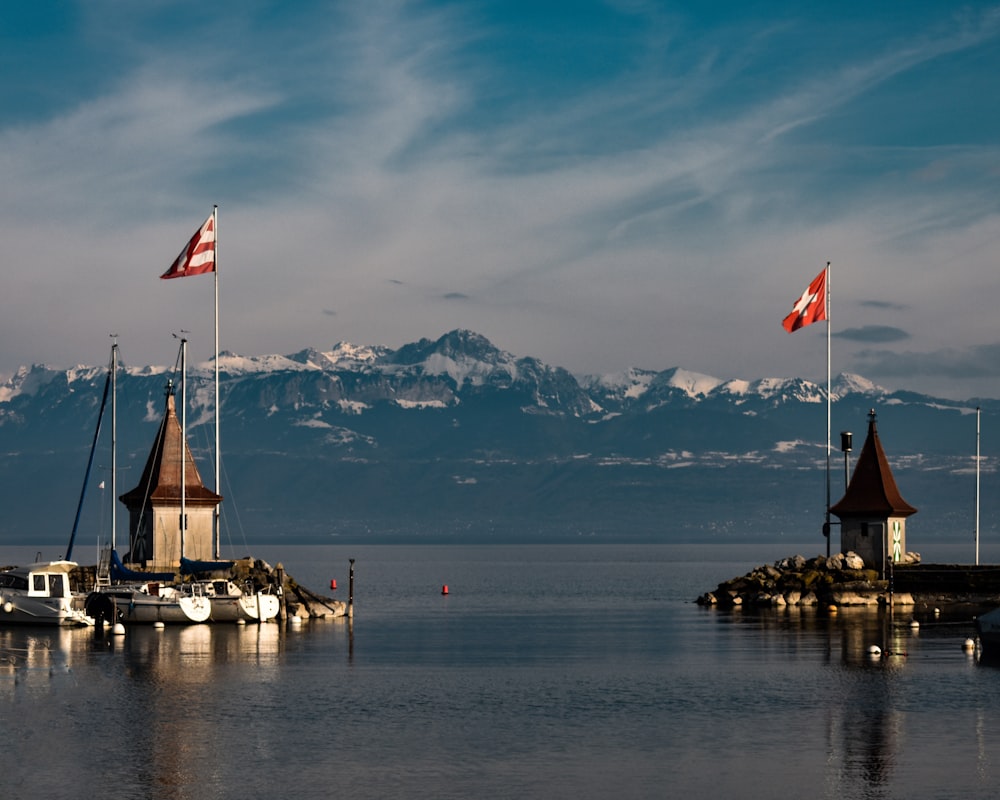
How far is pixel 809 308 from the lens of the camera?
309 ft

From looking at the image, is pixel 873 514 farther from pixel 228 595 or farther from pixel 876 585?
pixel 228 595

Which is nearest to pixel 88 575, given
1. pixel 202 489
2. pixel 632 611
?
pixel 202 489

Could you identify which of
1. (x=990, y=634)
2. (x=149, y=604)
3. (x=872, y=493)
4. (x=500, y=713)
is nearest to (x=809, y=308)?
(x=872, y=493)

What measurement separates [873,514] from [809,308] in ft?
48.5

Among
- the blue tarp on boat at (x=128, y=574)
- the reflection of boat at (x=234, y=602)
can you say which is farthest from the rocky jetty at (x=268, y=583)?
the reflection of boat at (x=234, y=602)

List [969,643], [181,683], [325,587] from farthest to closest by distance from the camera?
[325,587], [969,643], [181,683]

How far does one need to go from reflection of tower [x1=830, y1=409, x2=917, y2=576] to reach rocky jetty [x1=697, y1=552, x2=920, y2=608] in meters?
1.14

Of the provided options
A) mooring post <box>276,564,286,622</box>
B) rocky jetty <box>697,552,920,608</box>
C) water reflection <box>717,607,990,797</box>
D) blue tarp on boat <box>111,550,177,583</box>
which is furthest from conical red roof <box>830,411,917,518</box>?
blue tarp on boat <box>111,550,177,583</box>

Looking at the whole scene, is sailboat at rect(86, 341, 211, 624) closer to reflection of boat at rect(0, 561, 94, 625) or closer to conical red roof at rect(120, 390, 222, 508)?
reflection of boat at rect(0, 561, 94, 625)

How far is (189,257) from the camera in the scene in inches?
3248

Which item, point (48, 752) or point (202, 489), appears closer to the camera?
point (48, 752)

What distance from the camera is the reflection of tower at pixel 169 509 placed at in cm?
9131

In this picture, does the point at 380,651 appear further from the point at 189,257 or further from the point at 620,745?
the point at 620,745

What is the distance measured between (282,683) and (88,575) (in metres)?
38.8
